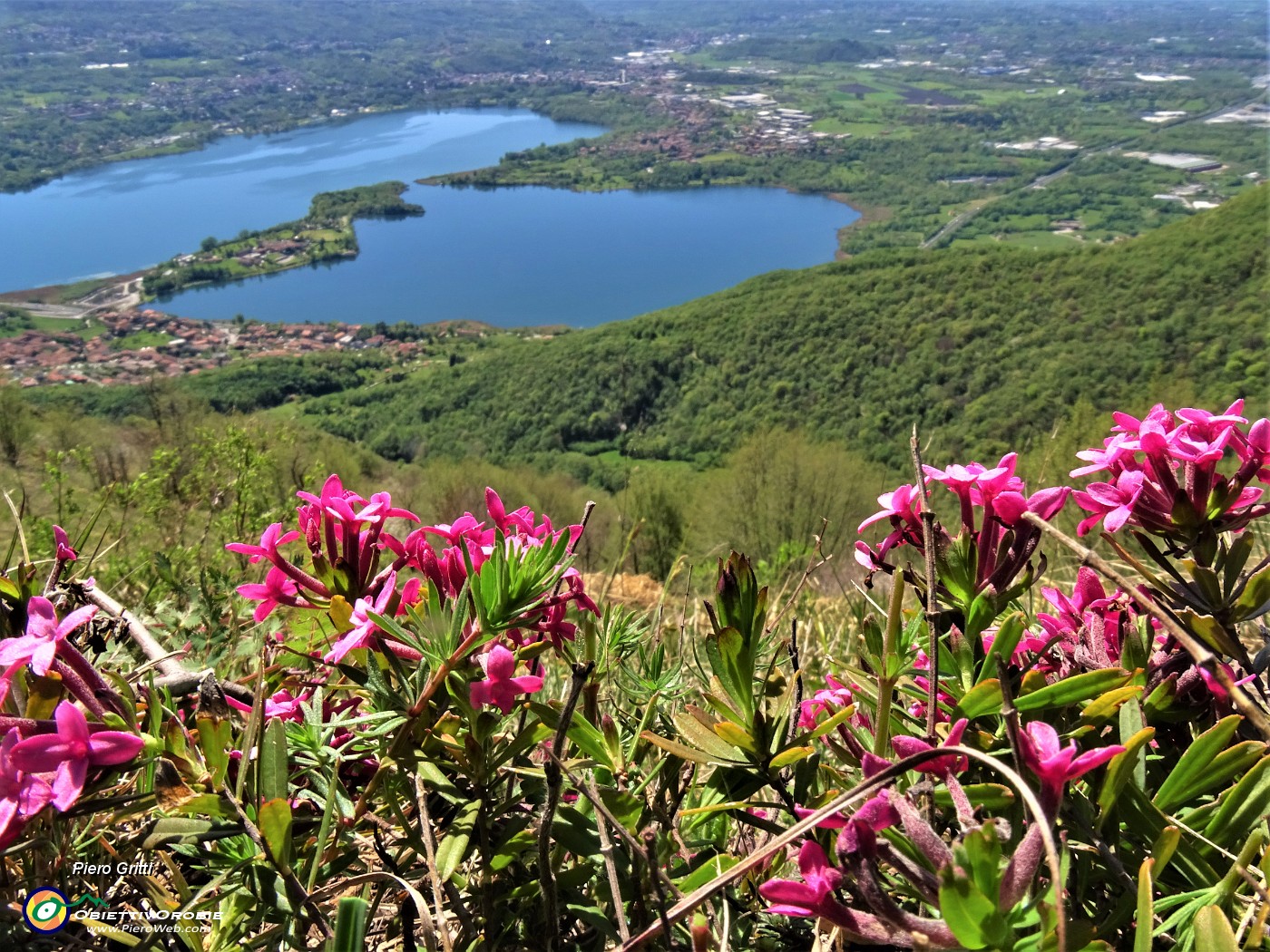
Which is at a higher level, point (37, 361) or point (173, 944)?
point (173, 944)

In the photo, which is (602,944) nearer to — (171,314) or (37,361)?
(37,361)

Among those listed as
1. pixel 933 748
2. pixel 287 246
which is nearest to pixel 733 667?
pixel 933 748

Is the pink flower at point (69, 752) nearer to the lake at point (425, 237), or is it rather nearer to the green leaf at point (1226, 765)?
the green leaf at point (1226, 765)

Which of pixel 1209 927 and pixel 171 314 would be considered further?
pixel 171 314

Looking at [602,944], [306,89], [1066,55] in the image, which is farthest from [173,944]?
[1066,55]

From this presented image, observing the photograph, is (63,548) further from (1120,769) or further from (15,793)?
(1120,769)
